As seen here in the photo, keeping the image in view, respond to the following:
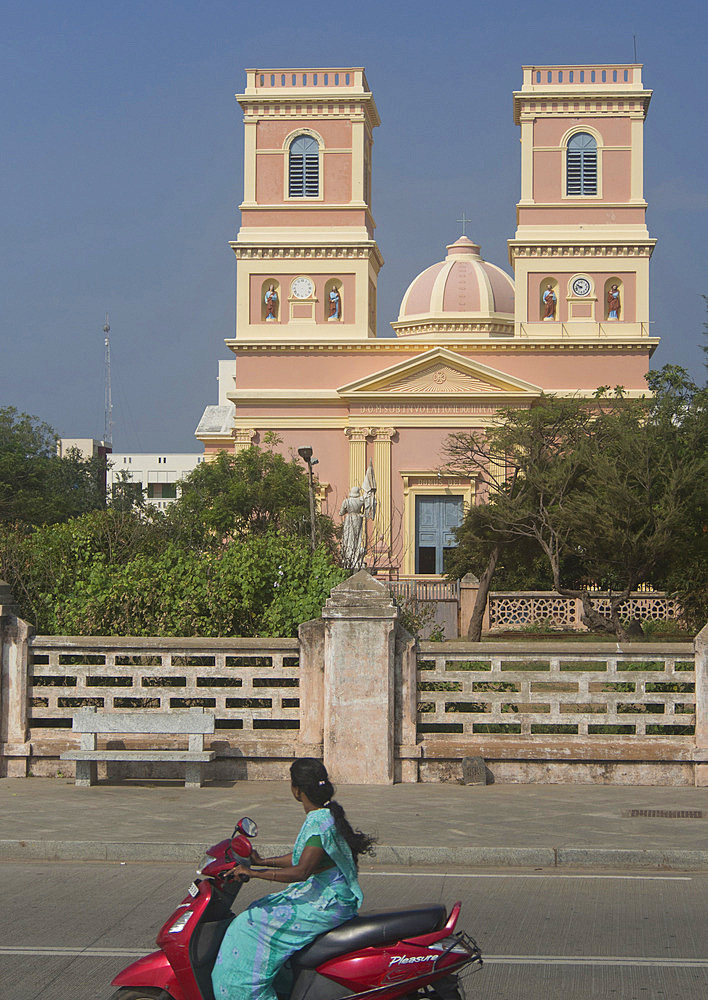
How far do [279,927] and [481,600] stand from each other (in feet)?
97.5

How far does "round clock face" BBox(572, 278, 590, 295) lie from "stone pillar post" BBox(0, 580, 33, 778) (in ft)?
129

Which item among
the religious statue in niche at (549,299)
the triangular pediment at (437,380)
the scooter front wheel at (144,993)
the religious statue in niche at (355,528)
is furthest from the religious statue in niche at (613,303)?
the scooter front wheel at (144,993)

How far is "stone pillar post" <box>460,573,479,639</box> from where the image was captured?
1389 inches

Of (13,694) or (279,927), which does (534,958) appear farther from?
(13,694)

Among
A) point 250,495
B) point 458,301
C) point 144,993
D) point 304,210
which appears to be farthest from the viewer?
point 458,301

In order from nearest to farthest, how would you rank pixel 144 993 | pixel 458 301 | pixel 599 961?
pixel 144 993, pixel 599 961, pixel 458 301

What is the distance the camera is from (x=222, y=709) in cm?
1222

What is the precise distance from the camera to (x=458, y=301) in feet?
184

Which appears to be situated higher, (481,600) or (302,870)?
(481,600)

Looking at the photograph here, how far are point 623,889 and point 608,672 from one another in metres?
3.68

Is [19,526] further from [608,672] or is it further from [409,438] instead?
[409,438]

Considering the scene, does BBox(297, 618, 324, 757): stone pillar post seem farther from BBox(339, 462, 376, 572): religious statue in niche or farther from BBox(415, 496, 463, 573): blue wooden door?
BBox(415, 496, 463, 573): blue wooden door

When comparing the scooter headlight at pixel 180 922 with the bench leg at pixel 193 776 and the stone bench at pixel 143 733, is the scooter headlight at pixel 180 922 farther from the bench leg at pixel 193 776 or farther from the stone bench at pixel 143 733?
the bench leg at pixel 193 776

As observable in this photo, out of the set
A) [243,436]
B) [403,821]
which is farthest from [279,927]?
[243,436]
